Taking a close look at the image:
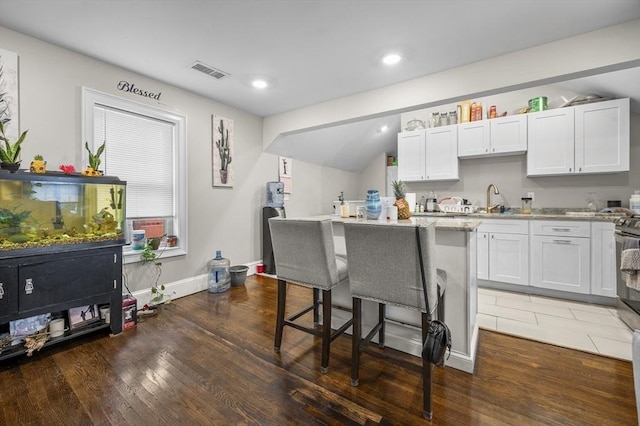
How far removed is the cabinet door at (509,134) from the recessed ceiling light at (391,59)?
215 centimetres

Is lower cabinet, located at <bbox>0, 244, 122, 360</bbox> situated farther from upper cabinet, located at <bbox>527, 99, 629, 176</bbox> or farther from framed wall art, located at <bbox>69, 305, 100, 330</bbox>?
upper cabinet, located at <bbox>527, 99, 629, 176</bbox>

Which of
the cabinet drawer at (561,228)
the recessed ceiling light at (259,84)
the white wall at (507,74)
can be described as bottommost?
the cabinet drawer at (561,228)

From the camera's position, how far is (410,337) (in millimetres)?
2084

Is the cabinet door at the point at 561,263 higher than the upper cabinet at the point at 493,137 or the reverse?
the reverse

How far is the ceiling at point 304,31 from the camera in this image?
1884mm

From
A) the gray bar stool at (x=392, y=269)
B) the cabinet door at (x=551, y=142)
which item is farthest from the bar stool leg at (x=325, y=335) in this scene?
the cabinet door at (x=551, y=142)

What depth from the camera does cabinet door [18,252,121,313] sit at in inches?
77.0

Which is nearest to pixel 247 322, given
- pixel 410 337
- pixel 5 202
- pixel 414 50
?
pixel 410 337

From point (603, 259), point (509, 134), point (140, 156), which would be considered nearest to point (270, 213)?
point (140, 156)

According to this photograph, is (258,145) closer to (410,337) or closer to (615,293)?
(410,337)

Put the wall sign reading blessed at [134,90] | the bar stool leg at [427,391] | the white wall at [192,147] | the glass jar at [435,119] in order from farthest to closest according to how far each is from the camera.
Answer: the glass jar at [435,119] → the wall sign reading blessed at [134,90] → the white wall at [192,147] → the bar stool leg at [427,391]

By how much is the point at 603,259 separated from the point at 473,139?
2084 mm

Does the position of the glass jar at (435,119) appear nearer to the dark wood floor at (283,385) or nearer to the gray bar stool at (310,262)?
the dark wood floor at (283,385)

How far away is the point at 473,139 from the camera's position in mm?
3965
